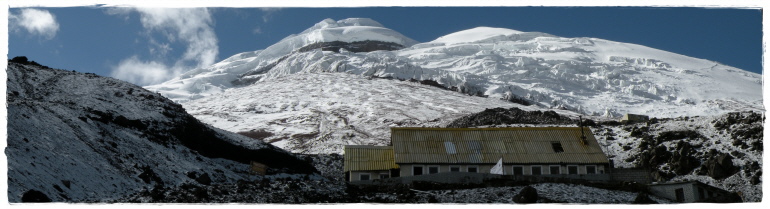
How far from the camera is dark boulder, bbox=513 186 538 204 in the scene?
2448 cm

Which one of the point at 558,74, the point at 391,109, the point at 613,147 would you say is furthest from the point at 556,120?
the point at 558,74

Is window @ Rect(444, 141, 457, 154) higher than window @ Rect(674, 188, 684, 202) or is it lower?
higher

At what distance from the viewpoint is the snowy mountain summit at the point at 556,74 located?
394ft

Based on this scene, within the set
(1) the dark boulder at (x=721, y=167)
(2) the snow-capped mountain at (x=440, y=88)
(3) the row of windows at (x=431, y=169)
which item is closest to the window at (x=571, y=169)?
(3) the row of windows at (x=431, y=169)

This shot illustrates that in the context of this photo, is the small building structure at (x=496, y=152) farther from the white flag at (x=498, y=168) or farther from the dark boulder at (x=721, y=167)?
the dark boulder at (x=721, y=167)

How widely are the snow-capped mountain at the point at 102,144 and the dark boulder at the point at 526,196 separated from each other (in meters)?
13.6

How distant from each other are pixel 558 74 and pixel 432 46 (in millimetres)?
54331

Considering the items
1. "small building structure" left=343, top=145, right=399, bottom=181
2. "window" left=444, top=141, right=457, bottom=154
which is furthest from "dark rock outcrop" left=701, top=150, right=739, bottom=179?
"small building structure" left=343, top=145, right=399, bottom=181

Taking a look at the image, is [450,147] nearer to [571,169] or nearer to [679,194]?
[571,169]

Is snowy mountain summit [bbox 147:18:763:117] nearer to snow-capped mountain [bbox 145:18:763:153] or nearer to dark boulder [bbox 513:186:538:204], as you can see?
snow-capped mountain [bbox 145:18:763:153]

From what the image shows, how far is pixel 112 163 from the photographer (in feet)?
99.9

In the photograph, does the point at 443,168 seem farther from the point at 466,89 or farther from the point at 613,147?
the point at 466,89

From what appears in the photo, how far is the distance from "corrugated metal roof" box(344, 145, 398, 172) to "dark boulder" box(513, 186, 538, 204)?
1270 centimetres

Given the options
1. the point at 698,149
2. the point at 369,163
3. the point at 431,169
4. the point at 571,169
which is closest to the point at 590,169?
the point at 571,169
